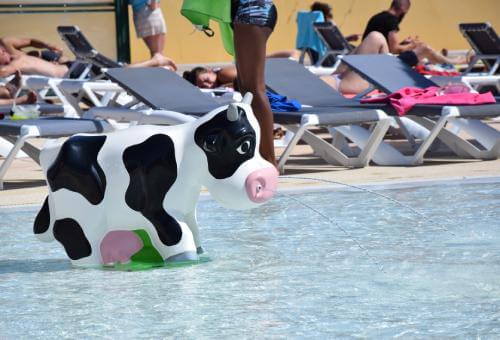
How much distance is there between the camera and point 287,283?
3.64 meters

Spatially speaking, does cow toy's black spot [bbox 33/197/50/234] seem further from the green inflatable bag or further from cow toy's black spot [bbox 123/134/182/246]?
the green inflatable bag

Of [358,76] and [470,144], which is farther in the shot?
[358,76]

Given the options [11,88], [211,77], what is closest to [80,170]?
[11,88]

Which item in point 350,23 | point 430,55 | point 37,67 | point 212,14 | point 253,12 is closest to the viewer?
point 253,12

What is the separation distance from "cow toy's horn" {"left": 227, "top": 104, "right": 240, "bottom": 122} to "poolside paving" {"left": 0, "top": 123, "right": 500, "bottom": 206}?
Result: 6.82 feet

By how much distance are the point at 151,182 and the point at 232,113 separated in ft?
1.12

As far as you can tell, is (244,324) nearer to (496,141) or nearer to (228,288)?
(228,288)

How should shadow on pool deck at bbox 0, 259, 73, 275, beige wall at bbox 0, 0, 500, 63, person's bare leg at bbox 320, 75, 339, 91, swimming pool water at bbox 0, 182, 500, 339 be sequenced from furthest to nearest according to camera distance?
beige wall at bbox 0, 0, 500, 63 → person's bare leg at bbox 320, 75, 339, 91 → shadow on pool deck at bbox 0, 259, 73, 275 → swimming pool water at bbox 0, 182, 500, 339

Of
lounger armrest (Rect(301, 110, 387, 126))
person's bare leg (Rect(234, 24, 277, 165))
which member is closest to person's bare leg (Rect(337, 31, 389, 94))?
lounger armrest (Rect(301, 110, 387, 126))

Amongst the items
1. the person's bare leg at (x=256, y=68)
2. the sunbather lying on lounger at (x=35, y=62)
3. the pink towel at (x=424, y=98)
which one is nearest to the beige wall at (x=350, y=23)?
the sunbather lying on lounger at (x=35, y=62)

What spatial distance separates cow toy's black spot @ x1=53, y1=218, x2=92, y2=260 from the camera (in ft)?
12.6

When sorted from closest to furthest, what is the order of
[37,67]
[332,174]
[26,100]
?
[332,174], [26,100], [37,67]

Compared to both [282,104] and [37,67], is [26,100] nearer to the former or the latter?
[37,67]

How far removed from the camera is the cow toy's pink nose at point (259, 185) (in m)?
3.72
